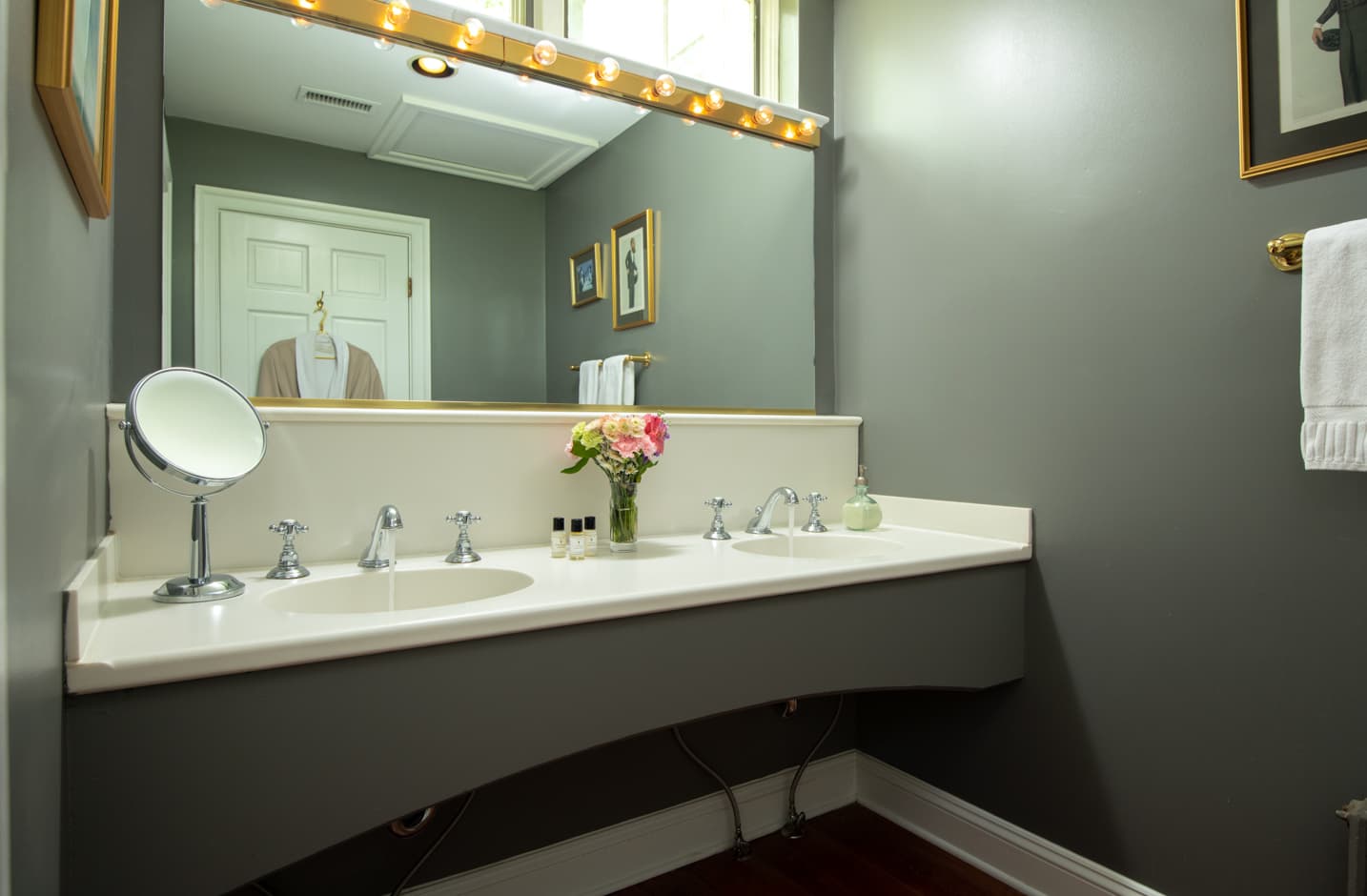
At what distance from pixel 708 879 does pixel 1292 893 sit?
1.07 meters

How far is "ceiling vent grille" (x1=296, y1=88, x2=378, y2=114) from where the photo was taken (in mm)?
1458

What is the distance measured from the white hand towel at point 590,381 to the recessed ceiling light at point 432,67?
0.67 m

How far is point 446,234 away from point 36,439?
3.48 ft

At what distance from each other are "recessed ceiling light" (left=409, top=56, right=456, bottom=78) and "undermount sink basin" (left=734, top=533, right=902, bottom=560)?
118 centimetres

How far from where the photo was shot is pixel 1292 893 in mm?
1218

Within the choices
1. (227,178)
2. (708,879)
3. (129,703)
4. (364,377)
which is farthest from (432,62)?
(708,879)

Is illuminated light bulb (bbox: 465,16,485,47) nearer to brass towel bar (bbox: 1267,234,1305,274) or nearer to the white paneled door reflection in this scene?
the white paneled door reflection

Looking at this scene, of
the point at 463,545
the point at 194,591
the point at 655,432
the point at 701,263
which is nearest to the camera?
the point at 194,591

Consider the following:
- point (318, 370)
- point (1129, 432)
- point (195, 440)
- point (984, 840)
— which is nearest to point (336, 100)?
point (318, 370)

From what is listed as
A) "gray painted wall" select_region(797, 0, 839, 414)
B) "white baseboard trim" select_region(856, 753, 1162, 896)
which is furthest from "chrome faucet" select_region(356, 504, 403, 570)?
"white baseboard trim" select_region(856, 753, 1162, 896)

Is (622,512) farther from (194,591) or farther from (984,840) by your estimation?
(984,840)

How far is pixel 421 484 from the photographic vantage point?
1.48 m

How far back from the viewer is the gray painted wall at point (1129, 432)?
1209 millimetres

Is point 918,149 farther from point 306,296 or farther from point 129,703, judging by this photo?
point 129,703
